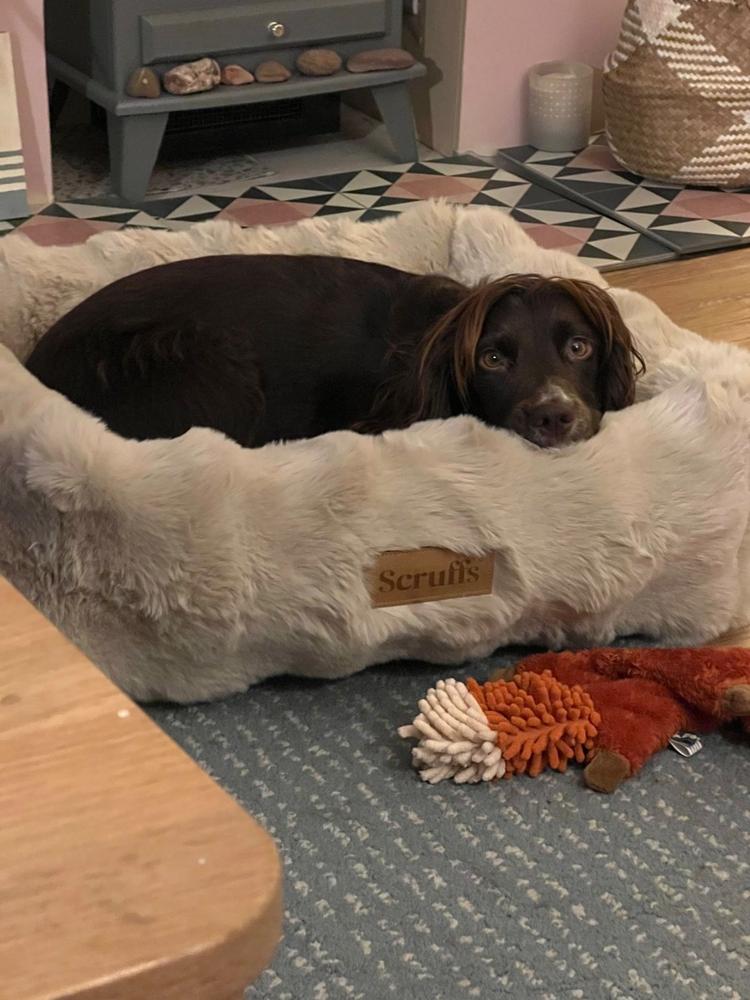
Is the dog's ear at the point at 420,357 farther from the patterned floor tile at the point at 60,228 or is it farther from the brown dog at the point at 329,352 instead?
the patterned floor tile at the point at 60,228

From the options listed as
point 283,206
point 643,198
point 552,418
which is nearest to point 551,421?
Answer: point 552,418

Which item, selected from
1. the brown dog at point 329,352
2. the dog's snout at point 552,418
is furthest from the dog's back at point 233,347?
the dog's snout at point 552,418

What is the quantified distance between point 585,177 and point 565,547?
2.13 meters

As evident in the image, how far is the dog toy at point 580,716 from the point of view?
1471mm

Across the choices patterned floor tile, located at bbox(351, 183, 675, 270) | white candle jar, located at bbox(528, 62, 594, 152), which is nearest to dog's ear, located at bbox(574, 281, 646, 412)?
patterned floor tile, located at bbox(351, 183, 675, 270)

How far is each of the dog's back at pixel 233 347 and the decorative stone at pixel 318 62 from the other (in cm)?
156

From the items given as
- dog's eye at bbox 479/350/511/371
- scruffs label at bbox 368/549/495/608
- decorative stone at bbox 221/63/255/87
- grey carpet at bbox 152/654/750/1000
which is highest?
dog's eye at bbox 479/350/511/371

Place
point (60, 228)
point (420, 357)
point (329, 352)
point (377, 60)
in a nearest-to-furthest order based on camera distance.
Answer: point (420, 357) < point (329, 352) < point (60, 228) < point (377, 60)

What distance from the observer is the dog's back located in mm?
1746

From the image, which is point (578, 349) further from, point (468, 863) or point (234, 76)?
point (234, 76)

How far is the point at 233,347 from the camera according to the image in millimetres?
1794

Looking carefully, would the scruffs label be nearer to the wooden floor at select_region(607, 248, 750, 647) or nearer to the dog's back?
the dog's back

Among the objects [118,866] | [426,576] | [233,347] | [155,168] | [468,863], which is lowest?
[155,168]

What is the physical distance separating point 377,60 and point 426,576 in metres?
2.17
